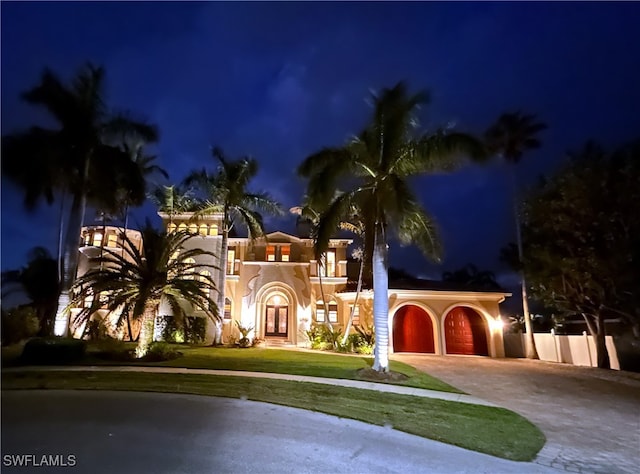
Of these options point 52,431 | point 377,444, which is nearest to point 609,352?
point 377,444

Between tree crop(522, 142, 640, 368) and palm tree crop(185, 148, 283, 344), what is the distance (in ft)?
44.1

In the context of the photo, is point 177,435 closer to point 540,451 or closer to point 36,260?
point 36,260

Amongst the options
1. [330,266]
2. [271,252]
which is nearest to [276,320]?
[271,252]

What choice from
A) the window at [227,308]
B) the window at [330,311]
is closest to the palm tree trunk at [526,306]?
the window at [330,311]

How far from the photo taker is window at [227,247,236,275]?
23270mm

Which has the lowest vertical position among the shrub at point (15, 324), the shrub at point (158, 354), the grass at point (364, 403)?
the grass at point (364, 403)

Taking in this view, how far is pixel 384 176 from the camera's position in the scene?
1195 cm

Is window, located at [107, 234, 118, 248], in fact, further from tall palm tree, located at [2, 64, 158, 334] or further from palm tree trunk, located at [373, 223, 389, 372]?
palm tree trunk, located at [373, 223, 389, 372]

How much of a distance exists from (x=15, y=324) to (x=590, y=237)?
1849 cm

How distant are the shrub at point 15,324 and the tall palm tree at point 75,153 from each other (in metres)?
1.40

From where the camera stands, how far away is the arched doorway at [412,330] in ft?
68.0

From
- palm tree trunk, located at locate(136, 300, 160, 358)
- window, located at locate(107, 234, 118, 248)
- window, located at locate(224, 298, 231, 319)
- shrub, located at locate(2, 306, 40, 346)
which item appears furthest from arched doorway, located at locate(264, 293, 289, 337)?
shrub, located at locate(2, 306, 40, 346)

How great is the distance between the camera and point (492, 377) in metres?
12.7

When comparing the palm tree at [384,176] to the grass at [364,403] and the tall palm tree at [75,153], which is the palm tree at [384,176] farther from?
the tall palm tree at [75,153]
